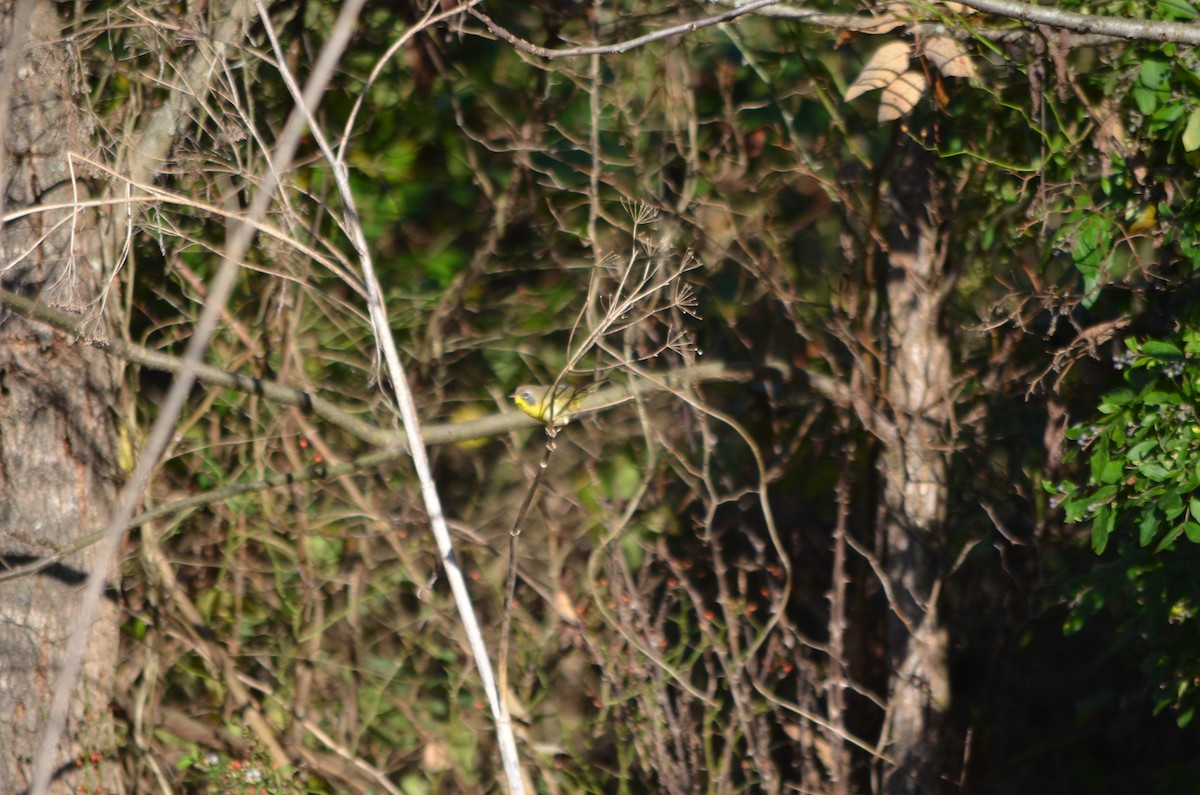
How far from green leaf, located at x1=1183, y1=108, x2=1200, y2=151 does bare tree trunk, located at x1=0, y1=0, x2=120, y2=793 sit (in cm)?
318

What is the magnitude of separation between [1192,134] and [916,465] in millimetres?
1548

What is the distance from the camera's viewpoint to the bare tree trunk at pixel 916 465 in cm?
387

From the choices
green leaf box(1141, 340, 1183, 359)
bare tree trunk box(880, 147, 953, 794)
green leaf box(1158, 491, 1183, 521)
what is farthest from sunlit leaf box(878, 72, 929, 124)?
green leaf box(1158, 491, 1183, 521)

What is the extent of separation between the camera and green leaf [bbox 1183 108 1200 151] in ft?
8.82

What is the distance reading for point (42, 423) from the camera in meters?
3.56

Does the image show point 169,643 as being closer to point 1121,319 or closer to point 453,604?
point 453,604

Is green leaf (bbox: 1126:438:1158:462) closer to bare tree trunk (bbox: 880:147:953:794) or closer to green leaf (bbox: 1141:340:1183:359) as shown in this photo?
green leaf (bbox: 1141:340:1183:359)

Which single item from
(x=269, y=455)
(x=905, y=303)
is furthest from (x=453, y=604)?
(x=905, y=303)

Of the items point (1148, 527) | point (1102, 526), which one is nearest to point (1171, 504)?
point (1148, 527)

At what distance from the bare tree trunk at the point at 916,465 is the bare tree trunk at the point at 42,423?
2.80 metres

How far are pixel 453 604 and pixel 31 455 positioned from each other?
6.67 ft

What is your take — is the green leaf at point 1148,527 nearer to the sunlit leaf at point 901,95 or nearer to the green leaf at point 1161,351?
the green leaf at point 1161,351

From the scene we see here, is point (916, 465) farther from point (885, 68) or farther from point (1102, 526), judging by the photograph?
point (885, 68)

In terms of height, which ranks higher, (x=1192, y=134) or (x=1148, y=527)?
(x=1192, y=134)
